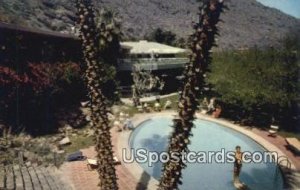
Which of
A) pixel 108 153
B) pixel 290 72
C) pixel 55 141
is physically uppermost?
pixel 290 72

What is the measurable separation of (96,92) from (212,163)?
1150cm

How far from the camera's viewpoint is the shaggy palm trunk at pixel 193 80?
8.73 metres

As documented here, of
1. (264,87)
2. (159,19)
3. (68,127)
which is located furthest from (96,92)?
(159,19)

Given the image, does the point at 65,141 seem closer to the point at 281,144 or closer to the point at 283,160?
the point at 283,160

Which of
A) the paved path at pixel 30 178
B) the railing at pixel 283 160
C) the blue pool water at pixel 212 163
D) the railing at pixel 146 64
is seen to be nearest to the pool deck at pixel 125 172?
the railing at pixel 283 160

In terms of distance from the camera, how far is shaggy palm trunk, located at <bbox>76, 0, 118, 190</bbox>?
10922mm

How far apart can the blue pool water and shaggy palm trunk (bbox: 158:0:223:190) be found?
24.0 feet

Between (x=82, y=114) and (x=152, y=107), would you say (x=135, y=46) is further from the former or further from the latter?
(x=82, y=114)

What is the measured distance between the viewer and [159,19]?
161125 mm

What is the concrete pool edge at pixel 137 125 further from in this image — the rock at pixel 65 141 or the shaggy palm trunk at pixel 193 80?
the shaggy palm trunk at pixel 193 80

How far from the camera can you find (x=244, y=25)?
596 ft

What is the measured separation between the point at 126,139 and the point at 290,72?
14.4 metres

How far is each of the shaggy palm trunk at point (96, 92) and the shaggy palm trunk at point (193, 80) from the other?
237 centimetres

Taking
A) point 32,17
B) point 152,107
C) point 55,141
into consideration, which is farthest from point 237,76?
point 32,17
